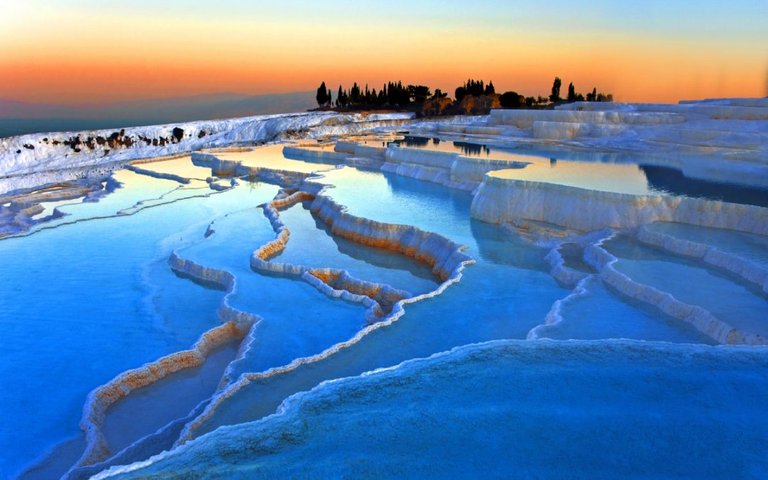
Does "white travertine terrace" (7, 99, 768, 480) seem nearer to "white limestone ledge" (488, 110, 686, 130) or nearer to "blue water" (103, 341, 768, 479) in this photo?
"white limestone ledge" (488, 110, 686, 130)

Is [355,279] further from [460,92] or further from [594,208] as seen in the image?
[460,92]

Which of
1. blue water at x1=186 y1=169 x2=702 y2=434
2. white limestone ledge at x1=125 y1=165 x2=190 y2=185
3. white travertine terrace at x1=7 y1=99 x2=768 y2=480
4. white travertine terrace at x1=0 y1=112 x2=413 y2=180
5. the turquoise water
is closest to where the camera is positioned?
the turquoise water

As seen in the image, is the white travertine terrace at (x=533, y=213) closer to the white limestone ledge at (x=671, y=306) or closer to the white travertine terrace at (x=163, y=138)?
the white limestone ledge at (x=671, y=306)

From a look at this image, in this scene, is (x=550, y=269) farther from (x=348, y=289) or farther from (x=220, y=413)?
(x=220, y=413)

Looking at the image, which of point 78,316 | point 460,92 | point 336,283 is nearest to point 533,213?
point 336,283

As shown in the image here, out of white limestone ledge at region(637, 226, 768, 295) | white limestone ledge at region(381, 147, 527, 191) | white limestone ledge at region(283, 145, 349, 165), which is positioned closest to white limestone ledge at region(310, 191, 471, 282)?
white limestone ledge at region(637, 226, 768, 295)

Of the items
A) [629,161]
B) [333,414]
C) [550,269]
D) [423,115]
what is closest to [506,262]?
[550,269]
